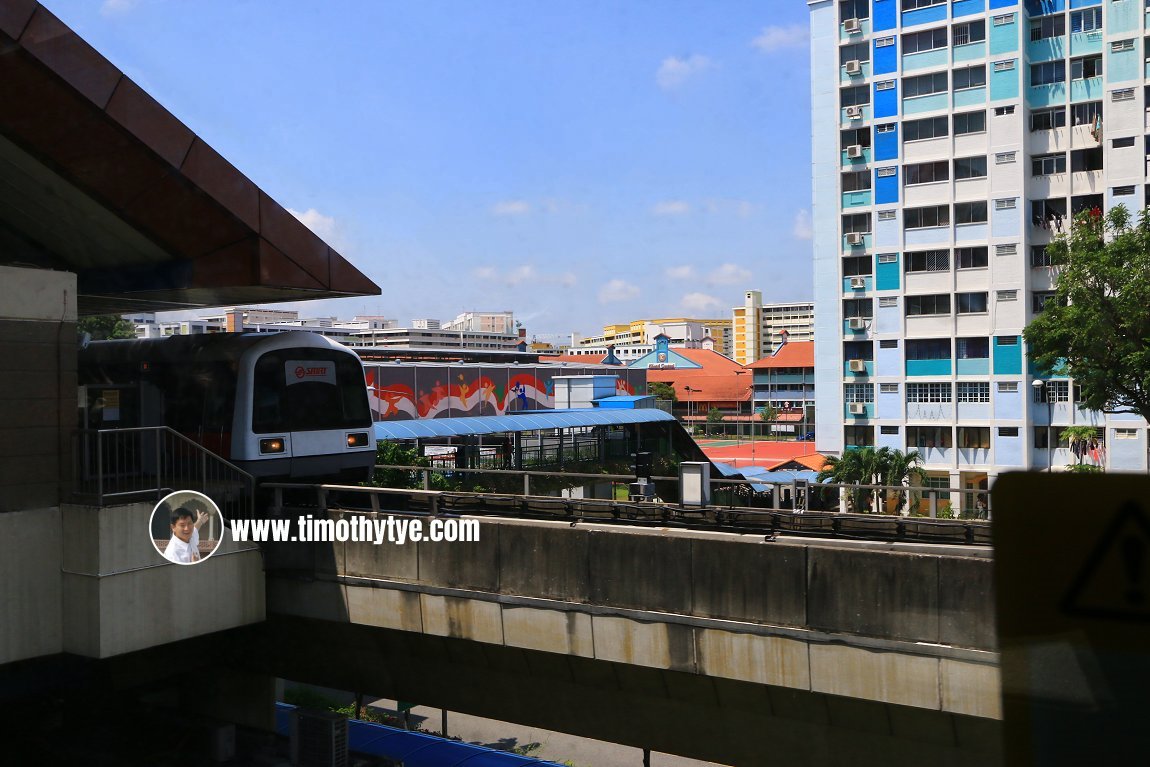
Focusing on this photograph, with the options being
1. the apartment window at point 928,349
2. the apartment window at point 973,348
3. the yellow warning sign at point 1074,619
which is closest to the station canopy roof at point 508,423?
the apartment window at point 928,349

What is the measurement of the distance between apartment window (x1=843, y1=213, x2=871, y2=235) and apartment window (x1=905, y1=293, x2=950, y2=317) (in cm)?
424

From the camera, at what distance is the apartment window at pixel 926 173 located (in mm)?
43562

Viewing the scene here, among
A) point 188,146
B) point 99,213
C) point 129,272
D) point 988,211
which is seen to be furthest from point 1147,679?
point 988,211

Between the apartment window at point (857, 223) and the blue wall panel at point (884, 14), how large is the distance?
29.7 ft

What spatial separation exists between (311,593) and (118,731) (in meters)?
4.04

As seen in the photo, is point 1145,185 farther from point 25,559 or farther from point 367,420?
point 25,559

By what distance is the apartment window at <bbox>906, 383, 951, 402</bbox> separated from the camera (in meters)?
43.8

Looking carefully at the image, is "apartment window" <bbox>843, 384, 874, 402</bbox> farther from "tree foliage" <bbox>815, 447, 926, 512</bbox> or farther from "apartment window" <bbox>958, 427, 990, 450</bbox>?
"tree foliage" <bbox>815, 447, 926, 512</bbox>

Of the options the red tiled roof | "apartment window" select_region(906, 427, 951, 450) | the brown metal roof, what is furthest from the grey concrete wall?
the red tiled roof

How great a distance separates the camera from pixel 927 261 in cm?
4425

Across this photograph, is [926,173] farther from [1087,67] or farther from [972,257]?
[1087,67]

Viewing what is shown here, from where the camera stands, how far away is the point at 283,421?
1398cm

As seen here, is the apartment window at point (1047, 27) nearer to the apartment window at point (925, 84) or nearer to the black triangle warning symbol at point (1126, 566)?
the apartment window at point (925, 84)

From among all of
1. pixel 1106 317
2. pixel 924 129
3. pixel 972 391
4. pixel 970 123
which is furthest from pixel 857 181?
pixel 1106 317
